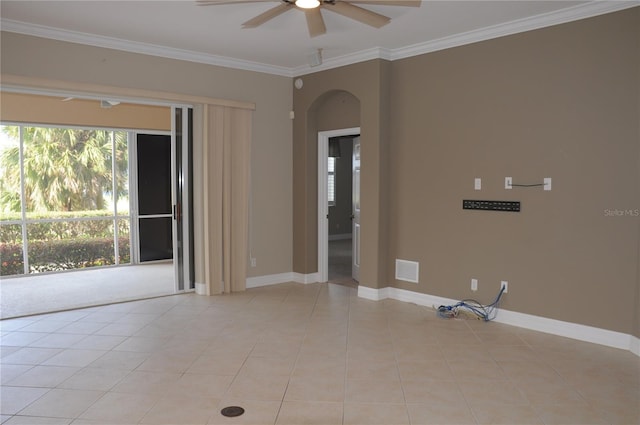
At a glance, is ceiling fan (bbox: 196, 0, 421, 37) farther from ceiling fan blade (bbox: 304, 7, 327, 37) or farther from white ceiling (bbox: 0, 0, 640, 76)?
white ceiling (bbox: 0, 0, 640, 76)

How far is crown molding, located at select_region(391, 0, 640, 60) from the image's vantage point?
3965 millimetres

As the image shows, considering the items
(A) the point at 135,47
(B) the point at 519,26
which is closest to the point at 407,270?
(B) the point at 519,26

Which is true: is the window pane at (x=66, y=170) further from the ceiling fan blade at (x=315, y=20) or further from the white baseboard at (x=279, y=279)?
the ceiling fan blade at (x=315, y=20)

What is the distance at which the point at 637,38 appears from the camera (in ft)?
12.6

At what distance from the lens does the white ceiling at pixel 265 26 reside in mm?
4121

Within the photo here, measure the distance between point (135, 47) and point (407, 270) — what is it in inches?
152

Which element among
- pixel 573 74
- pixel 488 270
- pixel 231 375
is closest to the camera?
pixel 231 375

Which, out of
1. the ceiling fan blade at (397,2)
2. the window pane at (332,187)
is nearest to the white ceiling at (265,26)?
the ceiling fan blade at (397,2)

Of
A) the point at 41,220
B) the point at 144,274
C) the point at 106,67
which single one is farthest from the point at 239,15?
the point at 41,220

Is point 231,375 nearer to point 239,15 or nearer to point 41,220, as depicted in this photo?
point 239,15

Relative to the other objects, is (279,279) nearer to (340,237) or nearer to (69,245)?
(69,245)

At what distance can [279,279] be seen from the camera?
6.59 meters

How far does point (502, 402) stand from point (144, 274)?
5786mm

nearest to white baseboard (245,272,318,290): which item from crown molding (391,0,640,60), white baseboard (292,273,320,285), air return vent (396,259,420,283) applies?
white baseboard (292,273,320,285)
